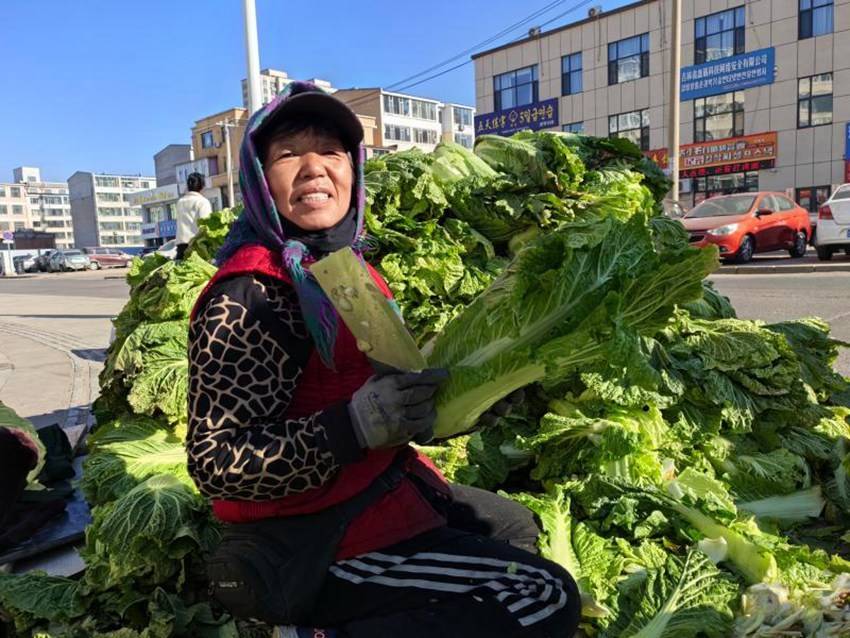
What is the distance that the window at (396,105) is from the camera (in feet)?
251

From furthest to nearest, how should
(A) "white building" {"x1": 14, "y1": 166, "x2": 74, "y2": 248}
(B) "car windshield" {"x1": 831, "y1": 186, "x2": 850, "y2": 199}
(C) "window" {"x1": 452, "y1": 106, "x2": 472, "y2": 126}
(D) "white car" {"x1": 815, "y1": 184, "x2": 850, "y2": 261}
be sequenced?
(A) "white building" {"x1": 14, "y1": 166, "x2": 74, "y2": 248} → (C) "window" {"x1": 452, "y1": 106, "x2": 472, "y2": 126} → (B) "car windshield" {"x1": 831, "y1": 186, "x2": 850, "y2": 199} → (D) "white car" {"x1": 815, "y1": 184, "x2": 850, "y2": 261}

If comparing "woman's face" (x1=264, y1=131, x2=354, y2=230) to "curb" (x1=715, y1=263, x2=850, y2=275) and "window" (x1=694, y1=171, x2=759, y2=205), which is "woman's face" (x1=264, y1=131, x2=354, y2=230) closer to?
"curb" (x1=715, y1=263, x2=850, y2=275)

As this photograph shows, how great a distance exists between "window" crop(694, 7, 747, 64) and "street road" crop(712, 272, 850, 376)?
19.2 metres

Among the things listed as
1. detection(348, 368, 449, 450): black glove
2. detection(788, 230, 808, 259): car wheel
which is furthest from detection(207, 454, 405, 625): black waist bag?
detection(788, 230, 808, 259): car wheel

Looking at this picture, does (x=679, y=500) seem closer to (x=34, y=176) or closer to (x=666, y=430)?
(x=666, y=430)

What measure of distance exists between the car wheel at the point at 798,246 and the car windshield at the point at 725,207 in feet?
6.49

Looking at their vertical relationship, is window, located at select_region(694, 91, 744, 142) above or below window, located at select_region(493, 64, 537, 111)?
below

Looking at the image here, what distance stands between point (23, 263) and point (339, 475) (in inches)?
2199

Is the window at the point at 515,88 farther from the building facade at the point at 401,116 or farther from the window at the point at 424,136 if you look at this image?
the window at the point at 424,136

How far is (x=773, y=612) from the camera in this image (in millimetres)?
2346

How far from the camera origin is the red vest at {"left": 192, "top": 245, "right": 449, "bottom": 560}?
1.68 m

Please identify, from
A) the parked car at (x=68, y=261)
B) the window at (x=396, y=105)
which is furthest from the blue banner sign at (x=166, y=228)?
the parked car at (x=68, y=261)

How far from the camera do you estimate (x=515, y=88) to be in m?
37.2

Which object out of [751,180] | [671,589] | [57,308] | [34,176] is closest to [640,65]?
[751,180]
